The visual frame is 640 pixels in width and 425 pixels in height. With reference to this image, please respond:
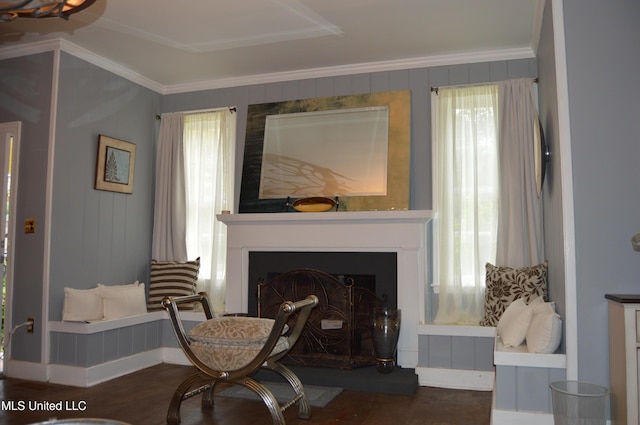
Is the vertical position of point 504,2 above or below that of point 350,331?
above

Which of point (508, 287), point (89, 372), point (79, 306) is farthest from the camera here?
point (79, 306)

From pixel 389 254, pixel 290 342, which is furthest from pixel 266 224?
pixel 290 342

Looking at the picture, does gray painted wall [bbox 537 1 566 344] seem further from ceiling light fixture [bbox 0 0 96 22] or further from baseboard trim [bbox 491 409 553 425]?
ceiling light fixture [bbox 0 0 96 22]

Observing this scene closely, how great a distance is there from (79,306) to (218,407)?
1.47 m

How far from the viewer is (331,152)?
178 inches

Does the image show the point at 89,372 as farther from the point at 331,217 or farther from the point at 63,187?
the point at 331,217

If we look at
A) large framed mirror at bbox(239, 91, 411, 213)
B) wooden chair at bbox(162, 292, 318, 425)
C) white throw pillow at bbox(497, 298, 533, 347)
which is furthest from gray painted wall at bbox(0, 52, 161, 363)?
white throw pillow at bbox(497, 298, 533, 347)

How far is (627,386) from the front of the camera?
7.80 feet

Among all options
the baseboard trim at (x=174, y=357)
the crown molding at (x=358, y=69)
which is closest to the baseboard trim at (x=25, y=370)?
the baseboard trim at (x=174, y=357)

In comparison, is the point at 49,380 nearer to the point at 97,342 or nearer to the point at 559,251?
the point at 97,342

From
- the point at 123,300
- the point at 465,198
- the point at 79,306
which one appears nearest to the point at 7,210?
the point at 79,306

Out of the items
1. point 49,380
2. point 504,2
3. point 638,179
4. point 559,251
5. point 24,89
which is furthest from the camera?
point 24,89

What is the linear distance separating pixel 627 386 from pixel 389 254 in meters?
2.01

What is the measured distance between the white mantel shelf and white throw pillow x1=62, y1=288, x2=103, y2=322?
1.19 metres
